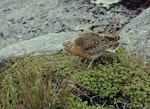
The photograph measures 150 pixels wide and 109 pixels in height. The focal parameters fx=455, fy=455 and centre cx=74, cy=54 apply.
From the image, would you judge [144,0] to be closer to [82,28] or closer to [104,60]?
[82,28]

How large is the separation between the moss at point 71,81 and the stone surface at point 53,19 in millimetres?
904

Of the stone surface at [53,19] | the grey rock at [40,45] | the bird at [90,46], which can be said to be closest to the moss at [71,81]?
the bird at [90,46]

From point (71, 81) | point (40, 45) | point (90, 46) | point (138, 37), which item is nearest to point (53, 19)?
point (40, 45)

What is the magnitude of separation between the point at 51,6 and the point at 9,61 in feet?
5.99

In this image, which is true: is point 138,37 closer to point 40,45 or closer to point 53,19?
point 40,45

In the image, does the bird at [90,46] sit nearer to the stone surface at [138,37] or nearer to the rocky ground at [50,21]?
the stone surface at [138,37]

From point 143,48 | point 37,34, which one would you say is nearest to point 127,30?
point 143,48

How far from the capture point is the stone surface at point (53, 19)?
6379 millimetres

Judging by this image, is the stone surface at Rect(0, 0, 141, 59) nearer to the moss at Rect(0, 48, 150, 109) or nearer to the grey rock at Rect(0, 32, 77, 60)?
the grey rock at Rect(0, 32, 77, 60)

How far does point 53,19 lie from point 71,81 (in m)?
2.29

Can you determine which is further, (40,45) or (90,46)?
(40,45)

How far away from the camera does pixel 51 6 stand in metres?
7.09

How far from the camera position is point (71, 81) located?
15.1 feet

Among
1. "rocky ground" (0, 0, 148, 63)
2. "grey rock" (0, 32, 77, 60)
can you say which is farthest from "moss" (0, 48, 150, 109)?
"rocky ground" (0, 0, 148, 63)
